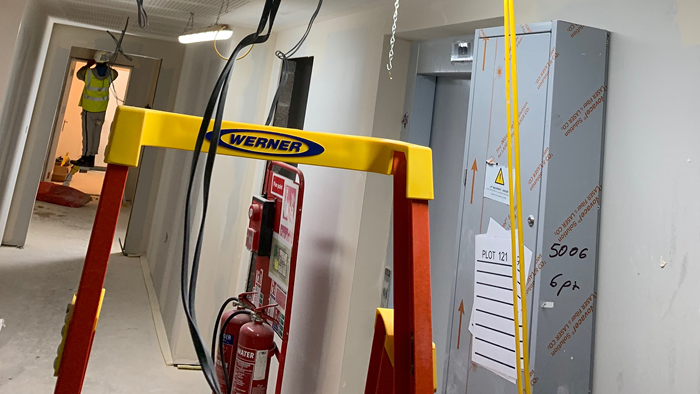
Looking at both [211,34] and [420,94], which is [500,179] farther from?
[211,34]

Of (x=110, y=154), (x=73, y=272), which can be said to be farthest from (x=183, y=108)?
(x=110, y=154)

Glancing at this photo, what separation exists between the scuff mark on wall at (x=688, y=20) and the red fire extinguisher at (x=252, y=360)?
6.86ft

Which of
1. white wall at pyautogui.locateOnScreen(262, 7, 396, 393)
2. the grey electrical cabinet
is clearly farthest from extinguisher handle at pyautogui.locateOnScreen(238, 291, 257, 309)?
the grey electrical cabinet

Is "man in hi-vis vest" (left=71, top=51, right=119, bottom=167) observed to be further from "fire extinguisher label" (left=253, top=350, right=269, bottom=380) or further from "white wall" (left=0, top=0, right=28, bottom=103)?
"fire extinguisher label" (left=253, top=350, right=269, bottom=380)

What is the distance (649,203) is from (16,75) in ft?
13.1

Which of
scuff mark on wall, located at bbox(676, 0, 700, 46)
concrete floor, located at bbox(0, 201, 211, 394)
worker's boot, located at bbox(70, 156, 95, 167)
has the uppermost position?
worker's boot, located at bbox(70, 156, 95, 167)

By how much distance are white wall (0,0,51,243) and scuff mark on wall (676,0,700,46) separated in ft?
11.5

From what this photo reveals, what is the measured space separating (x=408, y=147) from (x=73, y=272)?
5.63 metres

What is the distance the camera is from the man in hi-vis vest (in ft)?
24.9

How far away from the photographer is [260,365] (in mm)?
2670

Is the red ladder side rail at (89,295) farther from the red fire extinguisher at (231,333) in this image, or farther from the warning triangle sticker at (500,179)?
the red fire extinguisher at (231,333)

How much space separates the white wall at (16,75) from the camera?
3.40 metres

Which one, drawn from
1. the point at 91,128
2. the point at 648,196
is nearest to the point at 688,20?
the point at 648,196

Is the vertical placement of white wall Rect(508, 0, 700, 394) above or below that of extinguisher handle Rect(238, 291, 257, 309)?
above
